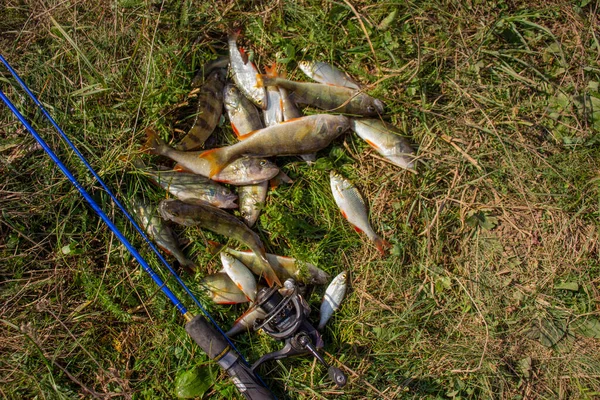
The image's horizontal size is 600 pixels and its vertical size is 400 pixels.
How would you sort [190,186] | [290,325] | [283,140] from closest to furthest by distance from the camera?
[290,325] < [283,140] < [190,186]

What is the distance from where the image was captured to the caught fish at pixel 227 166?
127 inches

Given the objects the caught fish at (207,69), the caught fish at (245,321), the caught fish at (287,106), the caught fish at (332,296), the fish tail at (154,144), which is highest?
the caught fish at (207,69)

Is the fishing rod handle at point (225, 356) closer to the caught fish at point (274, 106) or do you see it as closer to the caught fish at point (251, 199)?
the caught fish at point (251, 199)

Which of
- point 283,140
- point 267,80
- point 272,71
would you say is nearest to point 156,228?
point 283,140

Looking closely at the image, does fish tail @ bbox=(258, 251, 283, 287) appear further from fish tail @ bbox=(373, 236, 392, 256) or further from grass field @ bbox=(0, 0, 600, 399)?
fish tail @ bbox=(373, 236, 392, 256)

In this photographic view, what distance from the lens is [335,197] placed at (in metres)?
3.38

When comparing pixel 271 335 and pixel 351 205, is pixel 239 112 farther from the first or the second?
pixel 271 335

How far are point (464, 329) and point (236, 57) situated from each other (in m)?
2.85

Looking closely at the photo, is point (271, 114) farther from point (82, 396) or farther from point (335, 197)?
point (82, 396)

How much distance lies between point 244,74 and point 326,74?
644 mm

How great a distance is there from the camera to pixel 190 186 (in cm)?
328

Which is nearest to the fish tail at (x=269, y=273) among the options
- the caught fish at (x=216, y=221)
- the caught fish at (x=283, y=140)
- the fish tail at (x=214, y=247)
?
the caught fish at (x=216, y=221)

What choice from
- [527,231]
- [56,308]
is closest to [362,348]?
[527,231]

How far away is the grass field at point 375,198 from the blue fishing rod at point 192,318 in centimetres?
21
